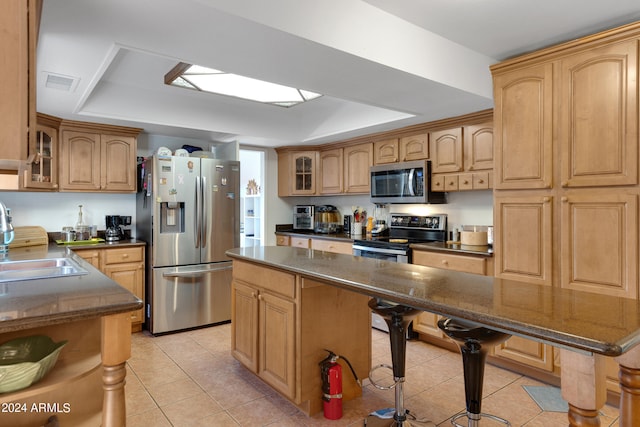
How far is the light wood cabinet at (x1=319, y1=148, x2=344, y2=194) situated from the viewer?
4.89 m

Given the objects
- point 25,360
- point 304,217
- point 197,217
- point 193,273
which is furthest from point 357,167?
point 25,360

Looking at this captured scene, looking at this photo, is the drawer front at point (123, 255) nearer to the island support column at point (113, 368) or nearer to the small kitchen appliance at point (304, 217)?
the small kitchen appliance at point (304, 217)

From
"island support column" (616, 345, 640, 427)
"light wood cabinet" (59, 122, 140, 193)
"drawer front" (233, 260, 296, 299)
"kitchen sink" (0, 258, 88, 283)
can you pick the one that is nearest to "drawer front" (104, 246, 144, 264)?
"light wood cabinet" (59, 122, 140, 193)

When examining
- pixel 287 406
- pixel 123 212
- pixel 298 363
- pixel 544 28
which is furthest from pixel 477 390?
pixel 123 212

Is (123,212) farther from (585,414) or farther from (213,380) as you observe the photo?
(585,414)

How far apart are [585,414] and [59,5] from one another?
256cm

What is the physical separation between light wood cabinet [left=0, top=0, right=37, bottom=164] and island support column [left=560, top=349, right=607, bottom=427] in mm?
1766

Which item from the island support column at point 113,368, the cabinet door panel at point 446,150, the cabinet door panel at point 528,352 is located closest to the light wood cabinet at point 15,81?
the island support column at point 113,368

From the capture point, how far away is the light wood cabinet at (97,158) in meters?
3.76

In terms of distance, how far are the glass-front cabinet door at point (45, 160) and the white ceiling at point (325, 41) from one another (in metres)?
0.28

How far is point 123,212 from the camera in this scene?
437 cm

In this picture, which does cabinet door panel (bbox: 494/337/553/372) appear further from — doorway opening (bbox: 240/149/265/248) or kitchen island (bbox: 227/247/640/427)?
doorway opening (bbox: 240/149/265/248)

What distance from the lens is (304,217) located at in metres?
5.45

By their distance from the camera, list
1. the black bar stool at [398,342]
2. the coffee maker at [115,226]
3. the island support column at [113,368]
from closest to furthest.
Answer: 1. the island support column at [113,368]
2. the black bar stool at [398,342]
3. the coffee maker at [115,226]
